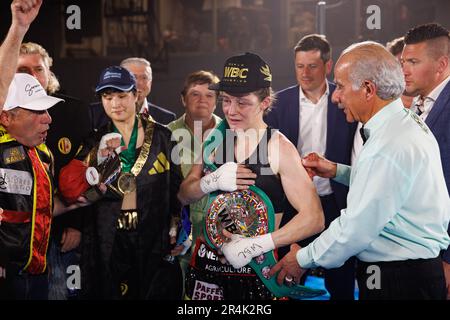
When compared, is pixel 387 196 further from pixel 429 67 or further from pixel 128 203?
pixel 128 203

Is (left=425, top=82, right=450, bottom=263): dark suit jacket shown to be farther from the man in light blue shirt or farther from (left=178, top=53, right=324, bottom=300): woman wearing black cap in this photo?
(left=178, top=53, right=324, bottom=300): woman wearing black cap

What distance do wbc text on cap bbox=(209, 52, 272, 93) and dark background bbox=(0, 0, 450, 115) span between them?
20.2 inches

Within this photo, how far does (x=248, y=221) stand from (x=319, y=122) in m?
0.64

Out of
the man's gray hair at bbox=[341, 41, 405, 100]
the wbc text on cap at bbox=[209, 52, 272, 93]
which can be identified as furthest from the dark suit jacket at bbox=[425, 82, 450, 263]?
the wbc text on cap at bbox=[209, 52, 272, 93]

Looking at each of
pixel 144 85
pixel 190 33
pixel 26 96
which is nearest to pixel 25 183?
pixel 26 96

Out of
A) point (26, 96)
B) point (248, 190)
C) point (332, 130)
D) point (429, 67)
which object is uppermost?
point (429, 67)

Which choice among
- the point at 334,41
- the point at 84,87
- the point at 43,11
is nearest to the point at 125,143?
the point at 84,87

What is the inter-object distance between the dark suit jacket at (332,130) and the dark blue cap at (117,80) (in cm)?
67

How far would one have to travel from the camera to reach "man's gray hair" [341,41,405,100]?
2.01 metres

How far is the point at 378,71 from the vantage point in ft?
6.59

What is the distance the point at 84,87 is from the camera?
3139 mm

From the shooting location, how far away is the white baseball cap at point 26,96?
Answer: 2.45 meters
